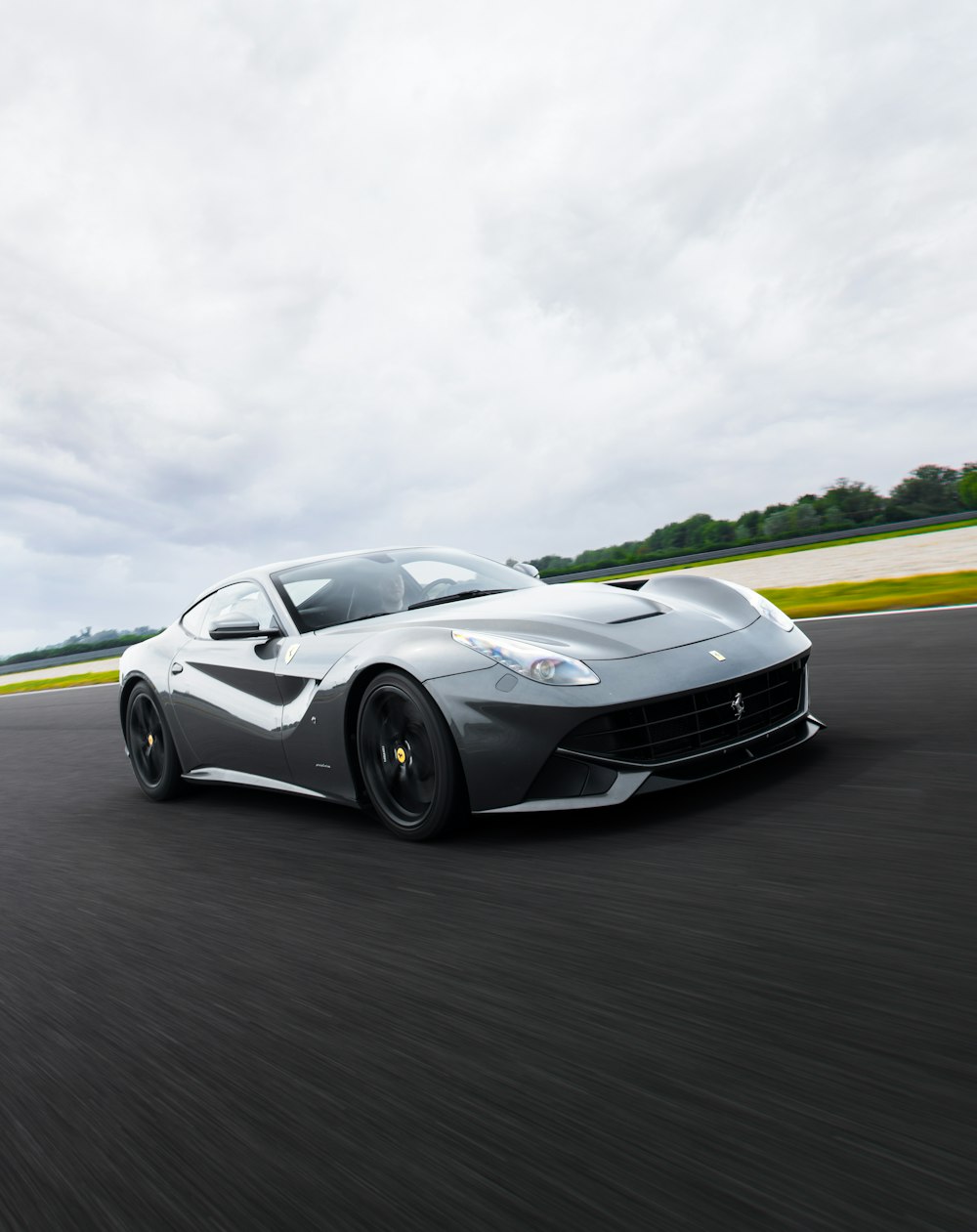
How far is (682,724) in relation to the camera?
12.0ft

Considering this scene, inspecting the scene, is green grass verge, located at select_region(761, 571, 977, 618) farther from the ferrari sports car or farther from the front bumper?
the front bumper

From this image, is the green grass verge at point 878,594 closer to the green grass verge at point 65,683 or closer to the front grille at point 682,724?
the front grille at point 682,724

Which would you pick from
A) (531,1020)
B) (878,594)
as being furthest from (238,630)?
(878,594)

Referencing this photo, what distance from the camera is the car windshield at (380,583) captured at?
15.8 feet

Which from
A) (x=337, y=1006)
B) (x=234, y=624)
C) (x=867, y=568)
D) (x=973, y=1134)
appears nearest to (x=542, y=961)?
(x=337, y=1006)

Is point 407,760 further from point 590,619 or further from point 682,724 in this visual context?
point 682,724

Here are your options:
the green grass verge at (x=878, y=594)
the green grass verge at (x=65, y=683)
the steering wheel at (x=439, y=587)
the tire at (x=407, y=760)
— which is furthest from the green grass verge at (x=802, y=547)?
the tire at (x=407, y=760)

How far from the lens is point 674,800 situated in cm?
394

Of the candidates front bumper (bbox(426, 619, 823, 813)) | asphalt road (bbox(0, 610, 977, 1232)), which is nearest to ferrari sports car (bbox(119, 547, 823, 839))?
front bumper (bbox(426, 619, 823, 813))

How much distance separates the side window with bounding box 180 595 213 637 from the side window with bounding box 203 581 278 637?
47mm

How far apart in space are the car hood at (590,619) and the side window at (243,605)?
0.51 metres

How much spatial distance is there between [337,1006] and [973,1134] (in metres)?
1.45

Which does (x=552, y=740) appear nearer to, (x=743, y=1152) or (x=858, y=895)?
(x=858, y=895)

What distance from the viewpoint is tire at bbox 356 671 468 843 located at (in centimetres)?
376
